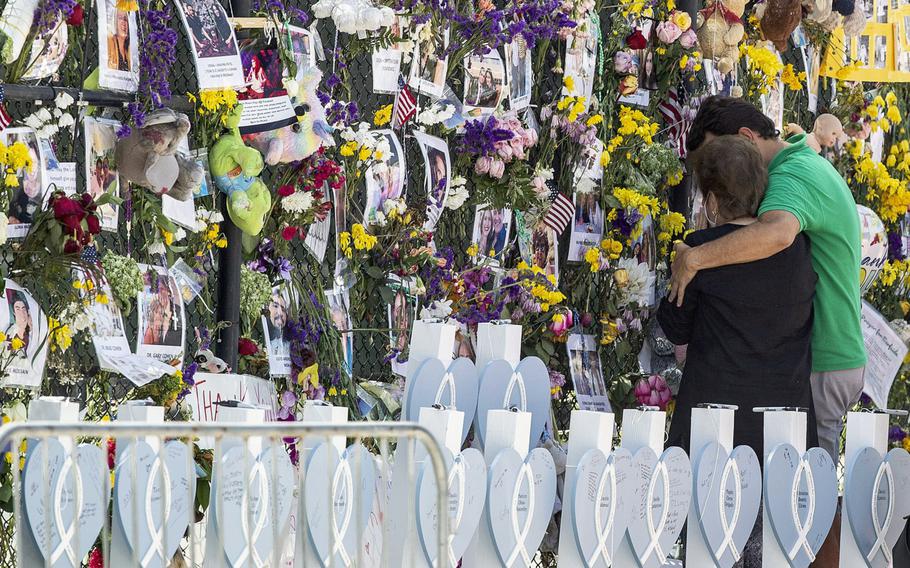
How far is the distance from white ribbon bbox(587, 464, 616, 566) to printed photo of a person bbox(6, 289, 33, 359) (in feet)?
4.28

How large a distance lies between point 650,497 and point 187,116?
4.77ft

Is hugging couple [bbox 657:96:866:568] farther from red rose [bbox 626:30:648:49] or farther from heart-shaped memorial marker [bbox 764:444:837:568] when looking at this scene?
red rose [bbox 626:30:648:49]

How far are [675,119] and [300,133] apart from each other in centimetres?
156

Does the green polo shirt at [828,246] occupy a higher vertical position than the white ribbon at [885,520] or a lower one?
higher

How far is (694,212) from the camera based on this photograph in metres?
4.76

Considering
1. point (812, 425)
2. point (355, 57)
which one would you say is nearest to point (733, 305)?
point (812, 425)

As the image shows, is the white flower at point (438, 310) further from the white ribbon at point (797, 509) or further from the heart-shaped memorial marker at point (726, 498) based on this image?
the white ribbon at point (797, 509)

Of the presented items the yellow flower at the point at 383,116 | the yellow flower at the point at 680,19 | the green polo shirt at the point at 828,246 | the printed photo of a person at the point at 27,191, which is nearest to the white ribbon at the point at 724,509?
the green polo shirt at the point at 828,246

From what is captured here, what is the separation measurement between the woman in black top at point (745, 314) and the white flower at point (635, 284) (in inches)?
27.1

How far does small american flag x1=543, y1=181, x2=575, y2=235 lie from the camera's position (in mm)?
4293

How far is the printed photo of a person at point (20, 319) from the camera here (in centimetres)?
304

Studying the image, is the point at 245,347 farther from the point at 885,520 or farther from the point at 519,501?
the point at 885,520

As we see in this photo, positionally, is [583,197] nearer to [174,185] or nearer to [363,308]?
[363,308]

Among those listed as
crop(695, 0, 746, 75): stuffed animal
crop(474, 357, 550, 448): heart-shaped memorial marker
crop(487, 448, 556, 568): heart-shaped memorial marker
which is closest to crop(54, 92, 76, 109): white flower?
crop(474, 357, 550, 448): heart-shaped memorial marker
